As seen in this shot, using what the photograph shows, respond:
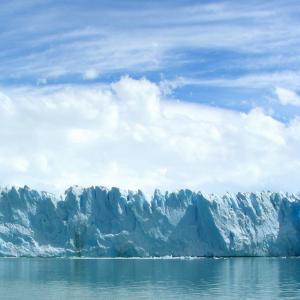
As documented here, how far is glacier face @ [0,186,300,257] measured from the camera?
2484 inches

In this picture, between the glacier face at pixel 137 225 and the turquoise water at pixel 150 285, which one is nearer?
the turquoise water at pixel 150 285

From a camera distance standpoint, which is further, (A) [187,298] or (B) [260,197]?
(B) [260,197]

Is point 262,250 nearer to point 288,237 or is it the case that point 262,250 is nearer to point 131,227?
point 288,237

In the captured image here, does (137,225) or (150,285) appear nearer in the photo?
(150,285)

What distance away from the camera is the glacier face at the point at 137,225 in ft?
207

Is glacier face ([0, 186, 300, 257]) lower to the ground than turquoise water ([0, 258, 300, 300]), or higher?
higher

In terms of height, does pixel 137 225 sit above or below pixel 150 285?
above

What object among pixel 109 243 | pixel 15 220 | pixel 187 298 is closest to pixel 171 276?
pixel 187 298

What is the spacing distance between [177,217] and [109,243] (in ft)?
25.7

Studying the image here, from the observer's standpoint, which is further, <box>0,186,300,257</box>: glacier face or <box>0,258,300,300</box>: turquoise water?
<box>0,186,300,257</box>: glacier face

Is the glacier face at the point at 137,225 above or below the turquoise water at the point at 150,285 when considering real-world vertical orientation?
above

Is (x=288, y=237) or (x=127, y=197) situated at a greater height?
(x=127, y=197)

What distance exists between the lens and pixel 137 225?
6344 cm

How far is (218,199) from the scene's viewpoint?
6488 cm
